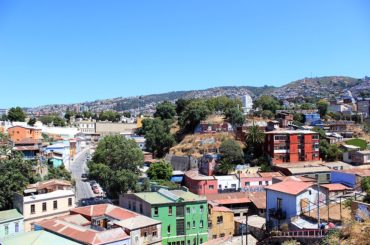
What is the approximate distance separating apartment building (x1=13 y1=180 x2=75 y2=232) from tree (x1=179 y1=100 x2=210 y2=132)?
30.9 meters

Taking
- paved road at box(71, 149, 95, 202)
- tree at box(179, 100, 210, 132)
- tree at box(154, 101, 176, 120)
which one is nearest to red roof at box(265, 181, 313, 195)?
paved road at box(71, 149, 95, 202)

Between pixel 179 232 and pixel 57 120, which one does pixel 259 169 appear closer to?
pixel 179 232

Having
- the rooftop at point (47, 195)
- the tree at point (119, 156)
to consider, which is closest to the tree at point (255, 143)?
the tree at point (119, 156)

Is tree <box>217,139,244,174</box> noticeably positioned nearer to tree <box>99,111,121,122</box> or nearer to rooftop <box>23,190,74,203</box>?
rooftop <box>23,190,74,203</box>

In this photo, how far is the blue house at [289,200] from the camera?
73.2 feet

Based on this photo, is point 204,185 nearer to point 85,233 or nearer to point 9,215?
point 9,215

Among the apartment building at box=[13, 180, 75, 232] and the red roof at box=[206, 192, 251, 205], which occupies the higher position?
the apartment building at box=[13, 180, 75, 232]

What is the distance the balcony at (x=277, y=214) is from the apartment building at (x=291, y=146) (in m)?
22.1

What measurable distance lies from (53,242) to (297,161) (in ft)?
107

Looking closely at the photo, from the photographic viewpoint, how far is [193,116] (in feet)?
193

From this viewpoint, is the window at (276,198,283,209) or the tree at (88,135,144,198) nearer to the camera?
the window at (276,198,283,209)

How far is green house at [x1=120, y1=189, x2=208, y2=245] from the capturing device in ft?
87.5

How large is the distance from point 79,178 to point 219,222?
2377 centimetres

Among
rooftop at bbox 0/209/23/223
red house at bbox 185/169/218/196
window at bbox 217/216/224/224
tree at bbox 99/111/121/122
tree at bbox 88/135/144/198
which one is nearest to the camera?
rooftop at bbox 0/209/23/223
